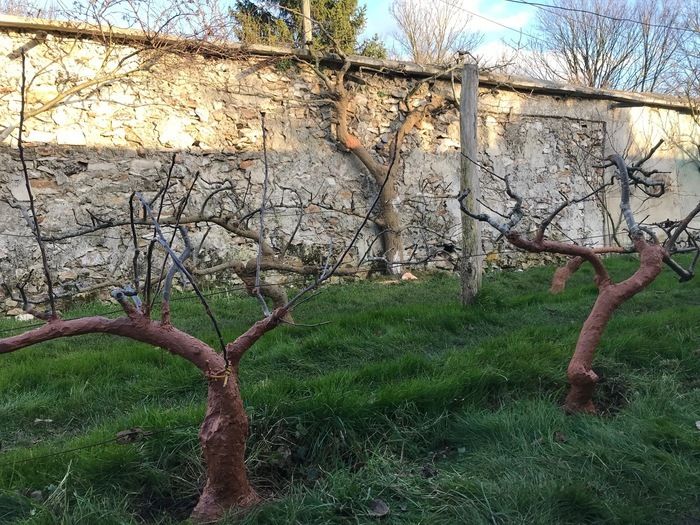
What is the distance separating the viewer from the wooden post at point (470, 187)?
650cm

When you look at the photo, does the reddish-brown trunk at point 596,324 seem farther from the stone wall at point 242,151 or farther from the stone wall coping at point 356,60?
the stone wall coping at point 356,60

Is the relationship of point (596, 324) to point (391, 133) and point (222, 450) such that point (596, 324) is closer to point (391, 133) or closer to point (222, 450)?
point (222, 450)

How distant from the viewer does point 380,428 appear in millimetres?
3395

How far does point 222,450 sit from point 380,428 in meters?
1.15

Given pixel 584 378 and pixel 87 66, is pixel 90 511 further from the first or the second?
pixel 87 66

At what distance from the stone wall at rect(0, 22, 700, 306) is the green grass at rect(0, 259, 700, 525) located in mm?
1522

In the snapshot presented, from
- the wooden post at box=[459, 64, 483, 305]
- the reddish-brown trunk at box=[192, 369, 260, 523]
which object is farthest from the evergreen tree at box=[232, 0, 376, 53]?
the reddish-brown trunk at box=[192, 369, 260, 523]

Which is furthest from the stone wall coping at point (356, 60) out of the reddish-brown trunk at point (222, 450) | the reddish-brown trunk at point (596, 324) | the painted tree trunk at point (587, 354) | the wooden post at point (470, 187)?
the reddish-brown trunk at point (222, 450)

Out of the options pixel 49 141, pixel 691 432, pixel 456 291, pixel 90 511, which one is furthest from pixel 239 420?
pixel 49 141

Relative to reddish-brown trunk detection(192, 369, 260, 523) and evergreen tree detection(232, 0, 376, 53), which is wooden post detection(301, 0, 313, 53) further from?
reddish-brown trunk detection(192, 369, 260, 523)

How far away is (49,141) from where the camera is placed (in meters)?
7.30

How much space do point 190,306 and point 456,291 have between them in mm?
3413

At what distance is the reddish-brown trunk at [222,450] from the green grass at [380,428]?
0.50 ft

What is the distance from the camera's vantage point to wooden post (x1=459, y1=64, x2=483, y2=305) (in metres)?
6.50
